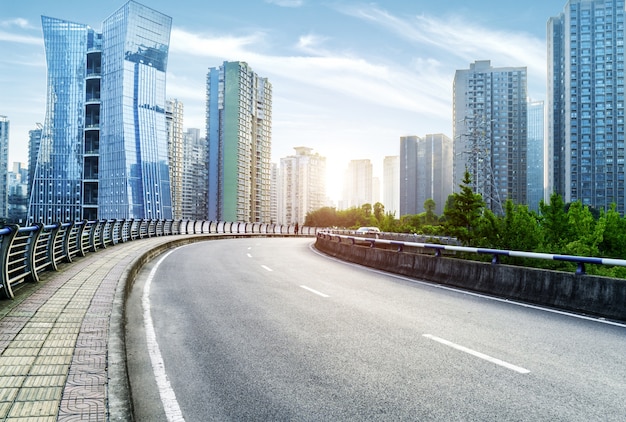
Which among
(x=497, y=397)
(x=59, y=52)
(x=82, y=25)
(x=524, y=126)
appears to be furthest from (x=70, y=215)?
(x=497, y=397)

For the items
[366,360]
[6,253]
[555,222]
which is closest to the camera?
[366,360]

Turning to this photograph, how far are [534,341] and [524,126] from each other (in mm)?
148250

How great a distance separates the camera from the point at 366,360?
5934 mm

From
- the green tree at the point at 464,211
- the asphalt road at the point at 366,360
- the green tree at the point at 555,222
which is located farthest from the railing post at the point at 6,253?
the green tree at the point at 464,211

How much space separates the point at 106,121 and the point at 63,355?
132340mm

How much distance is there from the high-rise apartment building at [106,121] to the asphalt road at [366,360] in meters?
118

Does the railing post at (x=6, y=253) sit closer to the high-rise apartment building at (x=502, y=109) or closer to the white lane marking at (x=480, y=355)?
the white lane marking at (x=480, y=355)

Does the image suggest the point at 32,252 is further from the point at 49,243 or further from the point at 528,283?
the point at 528,283

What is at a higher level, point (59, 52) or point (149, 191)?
point (59, 52)

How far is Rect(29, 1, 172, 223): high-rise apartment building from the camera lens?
123m

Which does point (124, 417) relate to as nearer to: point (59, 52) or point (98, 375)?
point (98, 375)

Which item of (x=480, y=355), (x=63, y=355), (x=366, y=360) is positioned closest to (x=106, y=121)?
(x=63, y=355)

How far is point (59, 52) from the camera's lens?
135m

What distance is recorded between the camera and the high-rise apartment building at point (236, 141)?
168250 millimetres
